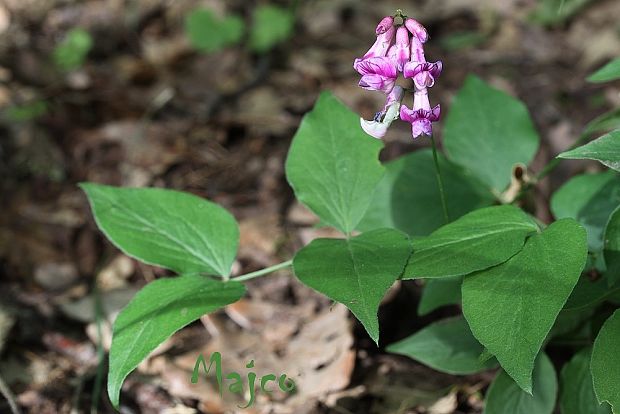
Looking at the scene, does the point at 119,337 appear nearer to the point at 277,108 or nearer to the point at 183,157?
the point at 183,157

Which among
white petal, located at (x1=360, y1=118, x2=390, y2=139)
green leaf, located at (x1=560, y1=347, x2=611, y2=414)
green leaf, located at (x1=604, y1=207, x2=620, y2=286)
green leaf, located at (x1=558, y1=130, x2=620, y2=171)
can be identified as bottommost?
green leaf, located at (x1=560, y1=347, x2=611, y2=414)

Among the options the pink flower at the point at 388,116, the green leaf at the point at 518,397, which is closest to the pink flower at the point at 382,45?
the pink flower at the point at 388,116

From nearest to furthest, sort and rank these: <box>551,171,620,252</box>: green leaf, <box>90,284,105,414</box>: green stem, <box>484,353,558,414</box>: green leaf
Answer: <box>484,353,558,414</box>: green leaf
<box>551,171,620,252</box>: green leaf
<box>90,284,105,414</box>: green stem

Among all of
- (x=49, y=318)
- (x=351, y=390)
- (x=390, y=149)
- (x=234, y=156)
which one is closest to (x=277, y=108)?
(x=234, y=156)

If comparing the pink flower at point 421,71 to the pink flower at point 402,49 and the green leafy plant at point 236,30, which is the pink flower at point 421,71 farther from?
the green leafy plant at point 236,30

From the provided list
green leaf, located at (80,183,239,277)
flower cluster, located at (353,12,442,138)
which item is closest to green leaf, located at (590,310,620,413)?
flower cluster, located at (353,12,442,138)

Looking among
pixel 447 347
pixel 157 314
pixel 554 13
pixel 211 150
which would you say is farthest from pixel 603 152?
pixel 554 13

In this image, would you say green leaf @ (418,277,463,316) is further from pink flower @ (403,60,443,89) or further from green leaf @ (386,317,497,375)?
pink flower @ (403,60,443,89)

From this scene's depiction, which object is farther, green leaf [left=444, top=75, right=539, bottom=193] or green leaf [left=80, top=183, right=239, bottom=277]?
green leaf [left=444, top=75, right=539, bottom=193]
